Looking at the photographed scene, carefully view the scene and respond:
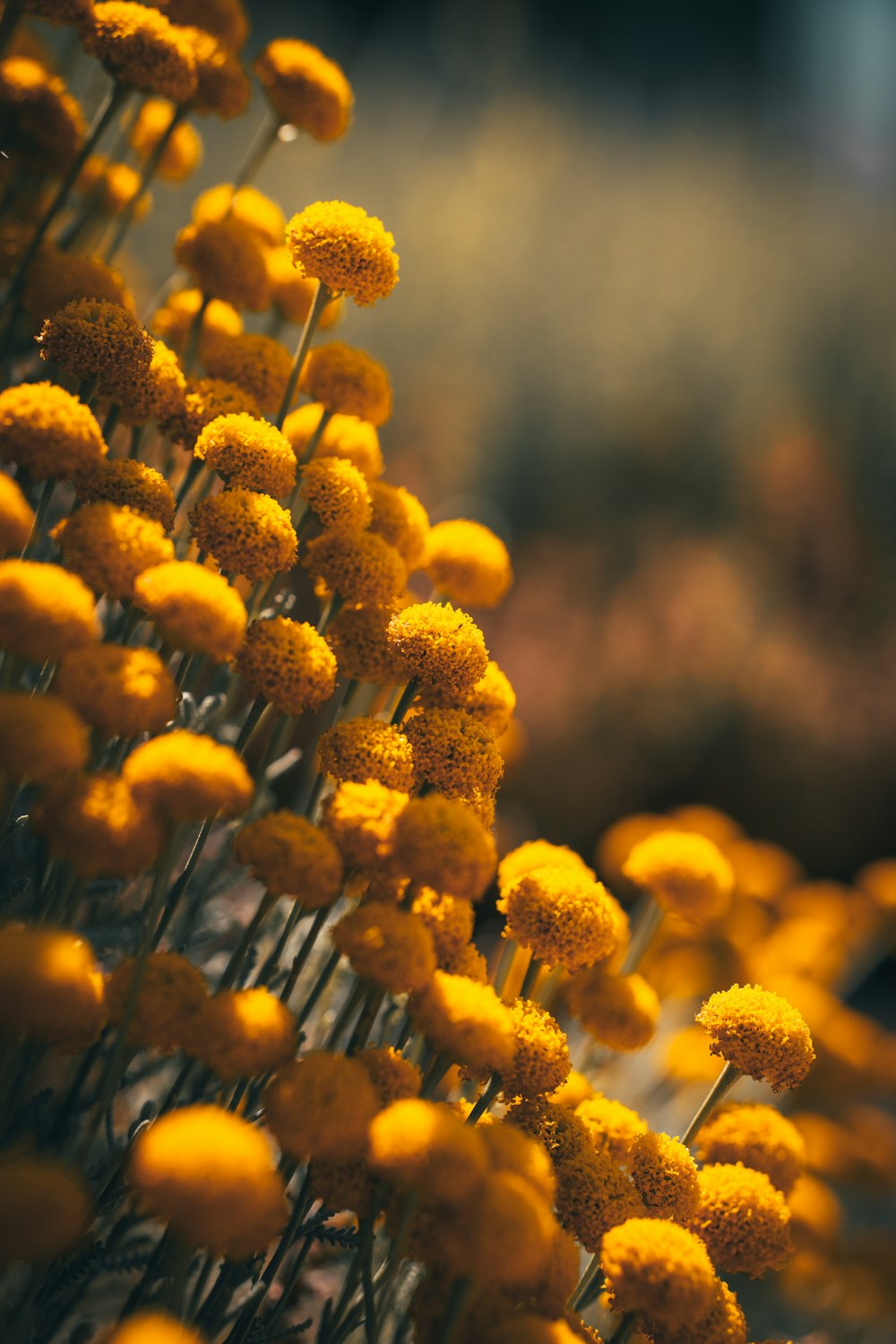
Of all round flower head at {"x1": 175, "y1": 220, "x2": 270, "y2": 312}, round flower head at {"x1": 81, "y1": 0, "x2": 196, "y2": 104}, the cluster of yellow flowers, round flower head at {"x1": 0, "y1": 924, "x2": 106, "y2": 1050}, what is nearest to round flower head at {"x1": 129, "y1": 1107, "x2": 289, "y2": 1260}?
the cluster of yellow flowers

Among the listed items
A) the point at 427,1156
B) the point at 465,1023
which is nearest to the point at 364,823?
the point at 465,1023

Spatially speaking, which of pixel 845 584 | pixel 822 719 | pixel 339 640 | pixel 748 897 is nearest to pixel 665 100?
pixel 845 584

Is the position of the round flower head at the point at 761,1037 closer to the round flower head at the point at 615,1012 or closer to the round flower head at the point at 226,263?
the round flower head at the point at 615,1012

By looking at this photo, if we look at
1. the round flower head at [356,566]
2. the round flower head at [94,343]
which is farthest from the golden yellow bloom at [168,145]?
the round flower head at [356,566]

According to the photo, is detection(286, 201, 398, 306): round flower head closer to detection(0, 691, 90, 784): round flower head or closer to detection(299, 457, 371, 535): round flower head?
detection(299, 457, 371, 535): round flower head

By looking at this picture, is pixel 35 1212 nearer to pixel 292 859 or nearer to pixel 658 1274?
pixel 292 859
